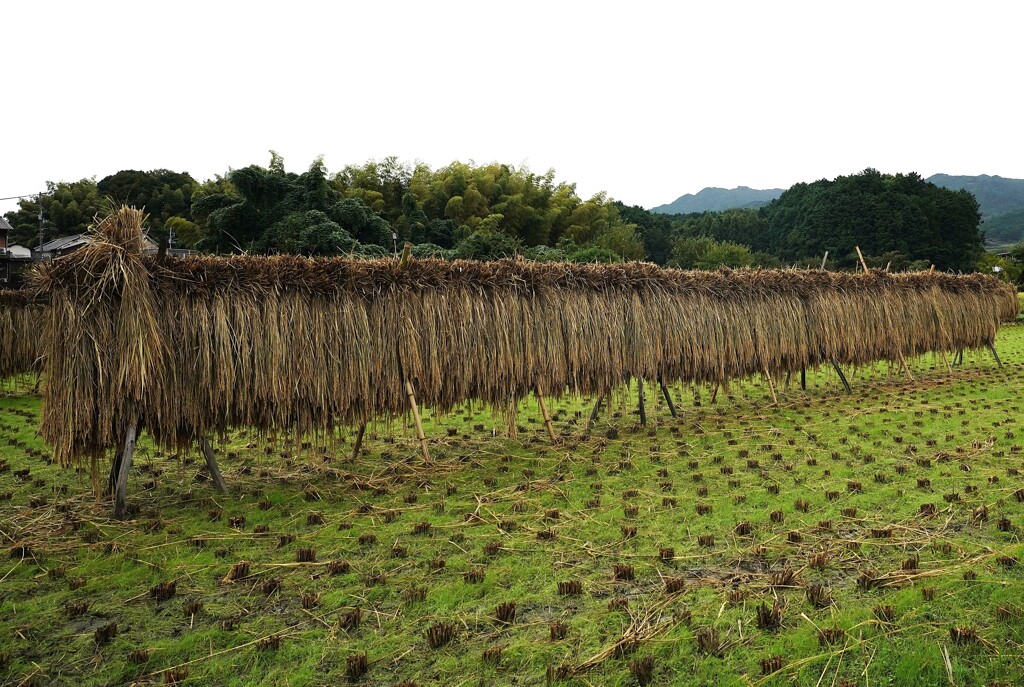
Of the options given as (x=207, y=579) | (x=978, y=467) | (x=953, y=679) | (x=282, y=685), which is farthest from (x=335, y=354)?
(x=978, y=467)

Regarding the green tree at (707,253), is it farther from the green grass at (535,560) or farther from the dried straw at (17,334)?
the green grass at (535,560)

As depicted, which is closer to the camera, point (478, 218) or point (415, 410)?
point (415, 410)

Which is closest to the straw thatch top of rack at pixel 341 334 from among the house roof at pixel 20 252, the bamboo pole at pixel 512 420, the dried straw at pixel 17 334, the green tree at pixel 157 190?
the bamboo pole at pixel 512 420

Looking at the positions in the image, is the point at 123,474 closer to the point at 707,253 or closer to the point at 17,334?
the point at 17,334

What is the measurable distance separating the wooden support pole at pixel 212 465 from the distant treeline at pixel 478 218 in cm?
181

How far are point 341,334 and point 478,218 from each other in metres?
23.3

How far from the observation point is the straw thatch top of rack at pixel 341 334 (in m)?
5.53

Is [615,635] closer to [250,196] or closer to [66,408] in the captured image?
[66,408]

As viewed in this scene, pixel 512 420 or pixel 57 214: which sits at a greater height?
pixel 57 214

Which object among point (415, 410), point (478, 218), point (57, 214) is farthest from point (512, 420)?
Answer: point (57, 214)

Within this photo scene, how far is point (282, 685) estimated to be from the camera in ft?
10.00

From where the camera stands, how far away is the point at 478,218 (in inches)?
1158

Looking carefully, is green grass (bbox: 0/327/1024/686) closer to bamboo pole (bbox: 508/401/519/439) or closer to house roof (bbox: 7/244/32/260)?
bamboo pole (bbox: 508/401/519/439)

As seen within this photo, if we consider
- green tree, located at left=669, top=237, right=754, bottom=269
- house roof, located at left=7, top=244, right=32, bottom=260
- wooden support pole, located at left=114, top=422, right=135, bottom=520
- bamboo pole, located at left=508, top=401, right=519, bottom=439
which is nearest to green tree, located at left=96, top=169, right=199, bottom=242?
house roof, located at left=7, top=244, right=32, bottom=260
